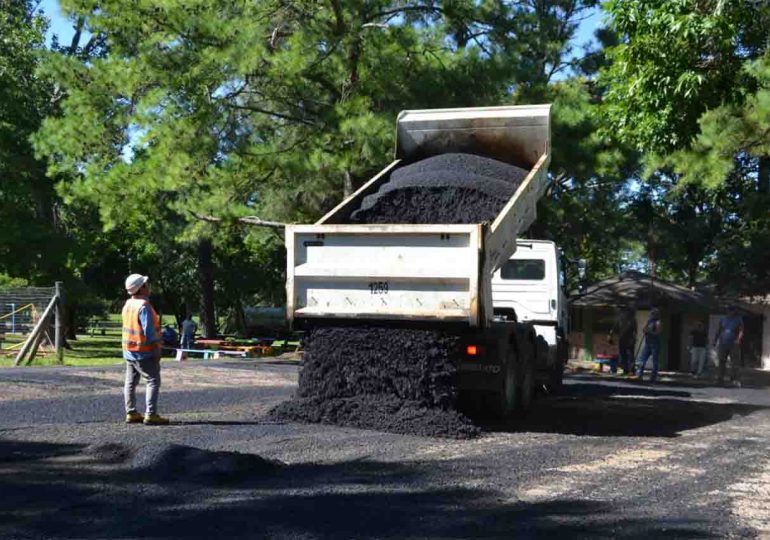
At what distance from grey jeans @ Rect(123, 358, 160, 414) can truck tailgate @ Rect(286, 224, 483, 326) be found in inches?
59.9

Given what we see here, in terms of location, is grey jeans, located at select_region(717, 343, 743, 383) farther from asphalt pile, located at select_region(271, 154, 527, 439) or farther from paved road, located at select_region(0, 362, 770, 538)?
asphalt pile, located at select_region(271, 154, 527, 439)

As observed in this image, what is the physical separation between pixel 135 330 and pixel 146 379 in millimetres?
517

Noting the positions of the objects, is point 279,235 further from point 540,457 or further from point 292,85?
point 540,457

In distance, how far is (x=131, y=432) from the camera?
30.1ft

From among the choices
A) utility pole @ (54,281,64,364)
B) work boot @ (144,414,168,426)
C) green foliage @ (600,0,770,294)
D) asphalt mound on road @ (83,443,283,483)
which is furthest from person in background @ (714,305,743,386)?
asphalt mound on road @ (83,443,283,483)

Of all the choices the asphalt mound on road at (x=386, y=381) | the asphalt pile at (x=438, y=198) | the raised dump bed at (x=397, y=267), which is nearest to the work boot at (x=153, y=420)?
the asphalt mound on road at (x=386, y=381)

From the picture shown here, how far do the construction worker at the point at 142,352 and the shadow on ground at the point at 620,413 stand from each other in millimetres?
3740

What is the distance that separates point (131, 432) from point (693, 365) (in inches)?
751

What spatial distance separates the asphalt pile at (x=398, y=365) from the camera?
980 cm

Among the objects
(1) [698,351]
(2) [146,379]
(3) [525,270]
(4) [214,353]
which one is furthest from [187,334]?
(2) [146,379]

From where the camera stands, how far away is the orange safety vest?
975cm

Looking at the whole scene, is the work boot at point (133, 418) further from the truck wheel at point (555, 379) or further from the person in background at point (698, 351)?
the person in background at point (698, 351)

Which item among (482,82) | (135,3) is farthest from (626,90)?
(135,3)

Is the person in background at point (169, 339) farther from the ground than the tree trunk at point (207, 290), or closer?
closer
